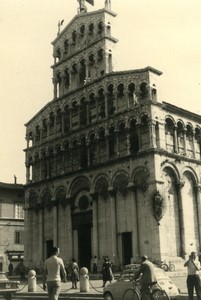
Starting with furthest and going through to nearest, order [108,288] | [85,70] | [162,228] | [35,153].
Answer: [35,153]
[85,70]
[162,228]
[108,288]

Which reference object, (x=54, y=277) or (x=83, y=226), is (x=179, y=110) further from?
(x=54, y=277)

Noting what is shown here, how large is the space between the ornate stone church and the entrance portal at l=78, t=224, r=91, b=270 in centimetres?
9

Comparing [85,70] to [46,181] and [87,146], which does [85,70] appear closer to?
[87,146]

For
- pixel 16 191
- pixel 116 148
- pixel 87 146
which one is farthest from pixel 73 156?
pixel 16 191

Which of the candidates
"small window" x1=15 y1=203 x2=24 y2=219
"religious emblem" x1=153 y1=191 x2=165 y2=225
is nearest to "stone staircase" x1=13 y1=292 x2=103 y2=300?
"religious emblem" x1=153 y1=191 x2=165 y2=225

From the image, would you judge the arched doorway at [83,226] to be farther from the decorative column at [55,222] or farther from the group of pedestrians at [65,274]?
the group of pedestrians at [65,274]

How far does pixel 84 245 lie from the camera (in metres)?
38.8

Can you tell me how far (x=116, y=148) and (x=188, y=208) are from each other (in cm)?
751

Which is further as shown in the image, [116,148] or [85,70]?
[85,70]

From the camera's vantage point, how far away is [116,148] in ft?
121

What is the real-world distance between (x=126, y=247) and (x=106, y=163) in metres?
6.91

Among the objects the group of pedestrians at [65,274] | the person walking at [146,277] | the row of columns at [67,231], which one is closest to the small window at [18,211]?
the row of columns at [67,231]

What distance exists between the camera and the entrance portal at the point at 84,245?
126 ft

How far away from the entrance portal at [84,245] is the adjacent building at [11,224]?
45.1ft
